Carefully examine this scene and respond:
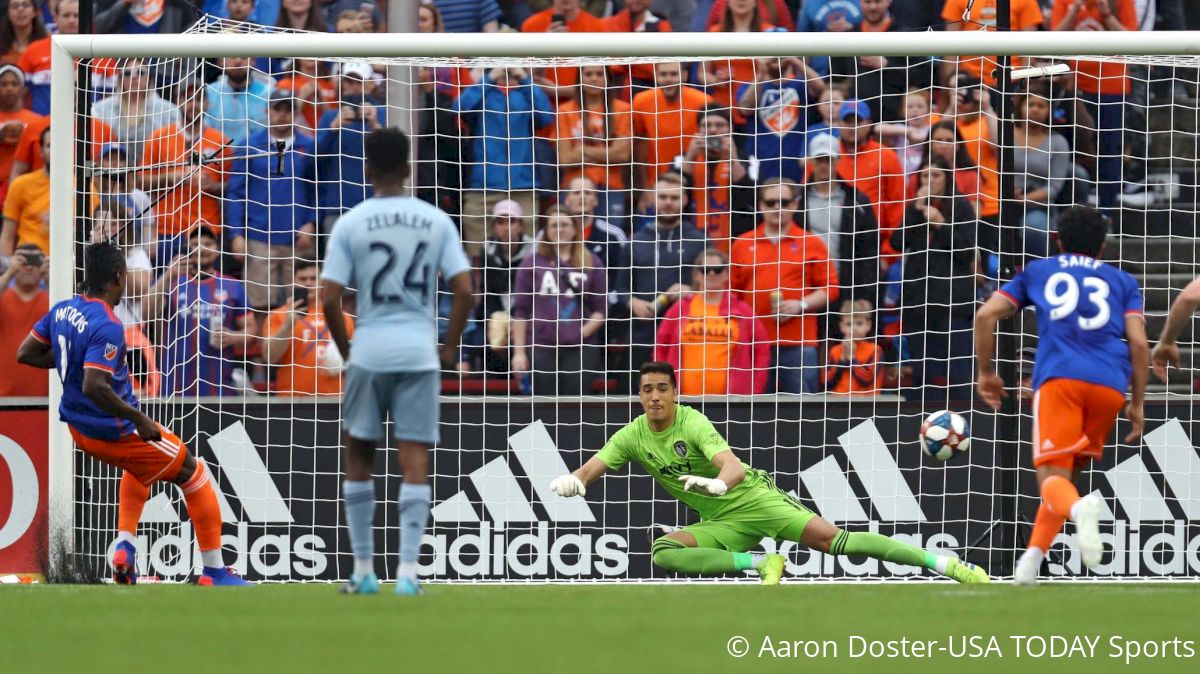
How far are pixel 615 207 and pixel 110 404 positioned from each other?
4552 mm

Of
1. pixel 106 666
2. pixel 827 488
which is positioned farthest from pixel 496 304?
pixel 106 666

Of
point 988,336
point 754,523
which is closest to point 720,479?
point 754,523

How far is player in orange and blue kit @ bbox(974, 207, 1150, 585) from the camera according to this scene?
8578 mm

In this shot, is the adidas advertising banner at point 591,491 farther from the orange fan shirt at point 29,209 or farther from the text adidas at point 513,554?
the orange fan shirt at point 29,209

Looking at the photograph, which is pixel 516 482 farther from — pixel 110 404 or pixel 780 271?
pixel 110 404

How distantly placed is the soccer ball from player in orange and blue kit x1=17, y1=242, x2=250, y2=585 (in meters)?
4.11

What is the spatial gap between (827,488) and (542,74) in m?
3.75

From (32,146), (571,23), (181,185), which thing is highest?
(571,23)

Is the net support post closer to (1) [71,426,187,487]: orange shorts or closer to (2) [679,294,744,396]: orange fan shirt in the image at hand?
(1) [71,426,187,487]: orange shorts

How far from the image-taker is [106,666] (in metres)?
5.30

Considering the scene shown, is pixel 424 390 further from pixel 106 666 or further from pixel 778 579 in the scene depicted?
pixel 778 579

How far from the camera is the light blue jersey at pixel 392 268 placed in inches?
279

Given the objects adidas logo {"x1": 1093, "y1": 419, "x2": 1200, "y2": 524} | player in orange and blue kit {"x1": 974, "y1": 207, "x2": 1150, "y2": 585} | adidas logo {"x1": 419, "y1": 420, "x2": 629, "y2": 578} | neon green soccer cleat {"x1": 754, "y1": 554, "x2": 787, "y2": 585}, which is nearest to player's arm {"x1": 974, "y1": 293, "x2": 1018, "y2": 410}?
player in orange and blue kit {"x1": 974, "y1": 207, "x2": 1150, "y2": 585}

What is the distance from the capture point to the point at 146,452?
9.61 m
